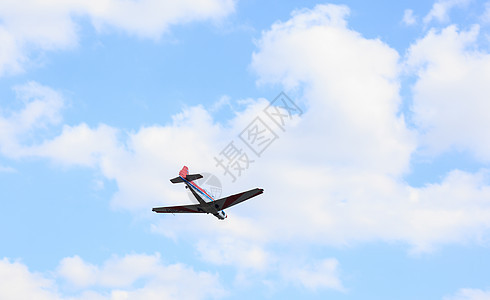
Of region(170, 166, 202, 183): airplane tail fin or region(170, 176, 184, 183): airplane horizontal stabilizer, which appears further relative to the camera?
region(170, 176, 184, 183): airplane horizontal stabilizer

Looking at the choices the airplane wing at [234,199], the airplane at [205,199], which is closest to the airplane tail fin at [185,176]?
the airplane at [205,199]

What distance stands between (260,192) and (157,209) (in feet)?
69.8

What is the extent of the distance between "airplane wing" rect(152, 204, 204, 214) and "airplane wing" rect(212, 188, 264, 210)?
132 inches

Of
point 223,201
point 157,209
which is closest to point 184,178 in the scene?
point 223,201

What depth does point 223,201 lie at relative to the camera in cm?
7762

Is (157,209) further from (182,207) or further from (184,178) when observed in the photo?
(184,178)

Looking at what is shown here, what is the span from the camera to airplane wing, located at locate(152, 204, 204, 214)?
267ft

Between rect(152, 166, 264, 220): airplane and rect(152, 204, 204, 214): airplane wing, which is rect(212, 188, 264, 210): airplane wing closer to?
rect(152, 166, 264, 220): airplane

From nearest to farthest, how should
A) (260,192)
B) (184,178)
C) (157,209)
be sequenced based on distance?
(260,192) < (184,178) < (157,209)

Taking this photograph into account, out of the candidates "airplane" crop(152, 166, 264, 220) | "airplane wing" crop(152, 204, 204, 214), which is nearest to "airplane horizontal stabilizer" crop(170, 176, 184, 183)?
"airplane" crop(152, 166, 264, 220)

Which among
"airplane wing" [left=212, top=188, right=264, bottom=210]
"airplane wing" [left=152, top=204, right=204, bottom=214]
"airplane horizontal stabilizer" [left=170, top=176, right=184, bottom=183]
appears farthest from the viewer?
"airplane wing" [left=152, top=204, right=204, bottom=214]

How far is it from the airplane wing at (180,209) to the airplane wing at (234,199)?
336 centimetres

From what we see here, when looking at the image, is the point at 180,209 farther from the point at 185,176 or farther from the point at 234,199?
the point at 234,199

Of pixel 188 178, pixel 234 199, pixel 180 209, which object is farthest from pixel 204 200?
pixel 180 209
